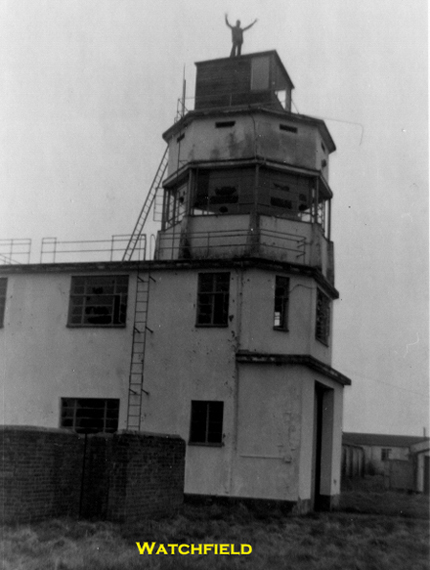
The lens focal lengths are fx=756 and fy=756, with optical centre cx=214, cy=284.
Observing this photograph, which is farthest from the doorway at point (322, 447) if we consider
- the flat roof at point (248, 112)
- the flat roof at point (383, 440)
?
the flat roof at point (383, 440)

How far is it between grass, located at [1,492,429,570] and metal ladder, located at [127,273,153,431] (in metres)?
3.83

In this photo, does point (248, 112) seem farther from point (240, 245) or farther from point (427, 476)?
point (427, 476)


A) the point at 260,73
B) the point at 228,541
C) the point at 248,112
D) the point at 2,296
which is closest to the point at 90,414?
the point at 2,296

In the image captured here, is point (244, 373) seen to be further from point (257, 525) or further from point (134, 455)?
point (134, 455)

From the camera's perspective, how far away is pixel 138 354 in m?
22.6

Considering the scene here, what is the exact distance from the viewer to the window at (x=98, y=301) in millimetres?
23234

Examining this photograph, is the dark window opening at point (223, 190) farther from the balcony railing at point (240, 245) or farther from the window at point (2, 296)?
the window at point (2, 296)

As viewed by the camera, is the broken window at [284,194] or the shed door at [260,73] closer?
the broken window at [284,194]

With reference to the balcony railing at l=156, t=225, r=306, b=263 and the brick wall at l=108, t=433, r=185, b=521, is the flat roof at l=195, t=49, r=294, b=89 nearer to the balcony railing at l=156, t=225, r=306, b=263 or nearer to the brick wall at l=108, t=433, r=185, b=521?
the balcony railing at l=156, t=225, r=306, b=263

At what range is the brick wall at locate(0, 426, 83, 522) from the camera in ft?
43.9

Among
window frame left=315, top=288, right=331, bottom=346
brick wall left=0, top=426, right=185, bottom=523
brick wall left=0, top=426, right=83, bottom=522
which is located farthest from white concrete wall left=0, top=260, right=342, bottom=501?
brick wall left=0, top=426, right=83, bottom=522

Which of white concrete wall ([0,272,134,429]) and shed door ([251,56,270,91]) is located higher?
shed door ([251,56,270,91])

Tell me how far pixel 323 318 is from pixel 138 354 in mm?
6119

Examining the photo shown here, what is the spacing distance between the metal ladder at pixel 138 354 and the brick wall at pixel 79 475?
638cm
